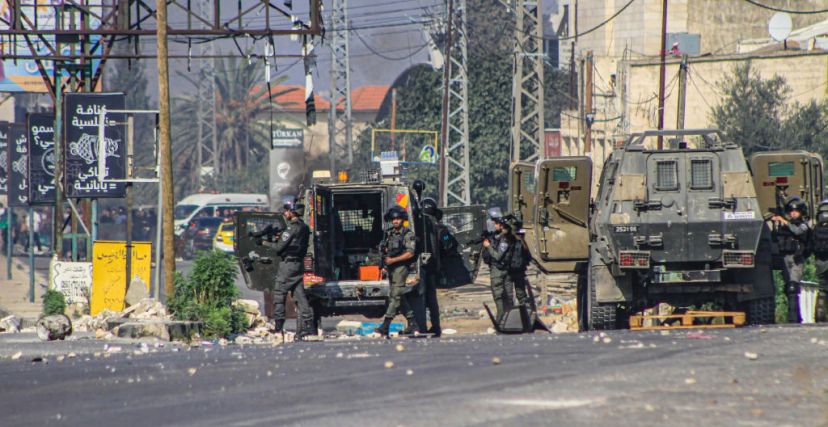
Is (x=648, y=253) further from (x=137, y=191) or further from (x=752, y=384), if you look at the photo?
(x=137, y=191)

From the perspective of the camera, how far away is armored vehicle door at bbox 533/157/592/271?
17.0 metres

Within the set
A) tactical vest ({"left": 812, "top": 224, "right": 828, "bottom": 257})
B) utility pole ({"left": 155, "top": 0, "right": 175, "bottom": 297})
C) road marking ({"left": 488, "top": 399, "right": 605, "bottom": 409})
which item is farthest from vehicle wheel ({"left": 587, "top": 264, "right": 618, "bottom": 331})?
utility pole ({"left": 155, "top": 0, "right": 175, "bottom": 297})

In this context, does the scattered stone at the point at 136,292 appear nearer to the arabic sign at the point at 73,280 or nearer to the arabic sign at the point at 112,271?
the arabic sign at the point at 112,271

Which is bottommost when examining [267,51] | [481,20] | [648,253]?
[648,253]

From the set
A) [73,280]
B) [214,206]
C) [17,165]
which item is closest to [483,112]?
[214,206]

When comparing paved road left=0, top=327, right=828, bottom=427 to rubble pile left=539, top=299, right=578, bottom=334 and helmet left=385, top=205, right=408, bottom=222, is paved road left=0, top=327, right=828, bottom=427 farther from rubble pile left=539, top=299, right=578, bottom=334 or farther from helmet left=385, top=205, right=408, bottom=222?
rubble pile left=539, top=299, right=578, bottom=334

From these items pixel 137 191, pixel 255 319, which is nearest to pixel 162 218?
pixel 255 319

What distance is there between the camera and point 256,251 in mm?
17391

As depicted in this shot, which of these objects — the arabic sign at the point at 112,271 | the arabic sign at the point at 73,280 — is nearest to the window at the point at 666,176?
the arabic sign at the point at 112,271

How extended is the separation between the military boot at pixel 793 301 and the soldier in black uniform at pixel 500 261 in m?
Result: 3.63

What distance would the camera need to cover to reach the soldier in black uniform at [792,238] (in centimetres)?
1605

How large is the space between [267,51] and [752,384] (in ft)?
62.6

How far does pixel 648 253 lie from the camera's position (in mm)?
14461

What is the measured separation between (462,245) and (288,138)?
232 ft
